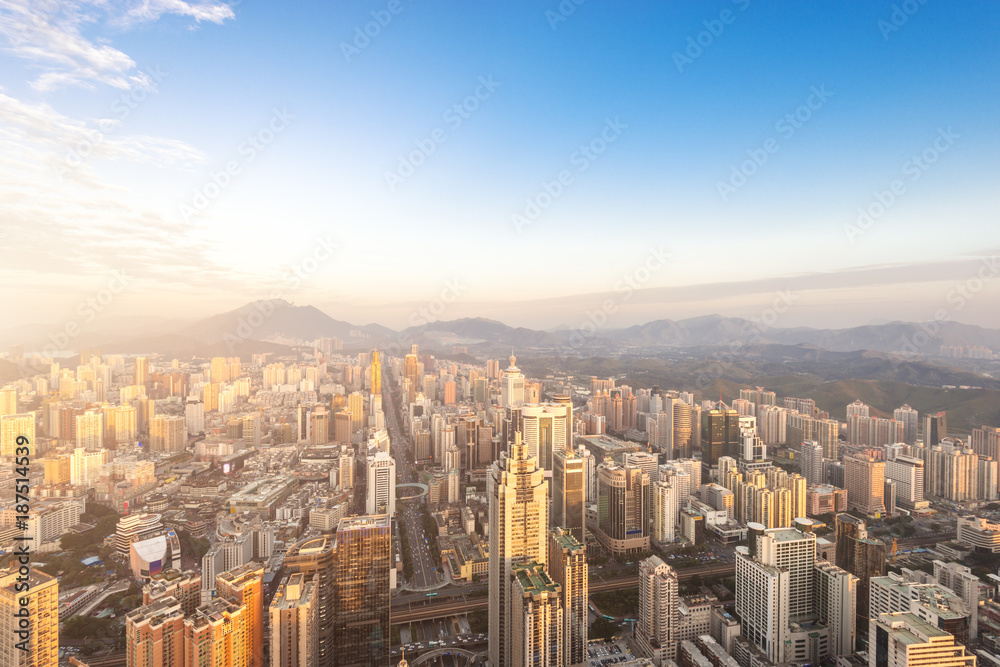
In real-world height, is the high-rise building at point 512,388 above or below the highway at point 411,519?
above

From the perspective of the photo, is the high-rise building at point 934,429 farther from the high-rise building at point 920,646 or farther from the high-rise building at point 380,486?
the high-rise building at point 380,486

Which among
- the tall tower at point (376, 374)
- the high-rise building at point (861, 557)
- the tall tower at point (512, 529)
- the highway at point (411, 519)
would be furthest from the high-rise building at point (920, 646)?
the tall tower at point (376, 374)

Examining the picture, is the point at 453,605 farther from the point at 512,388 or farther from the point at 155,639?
the point at 512,388

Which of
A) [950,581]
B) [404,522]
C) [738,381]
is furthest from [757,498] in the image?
[738,381]

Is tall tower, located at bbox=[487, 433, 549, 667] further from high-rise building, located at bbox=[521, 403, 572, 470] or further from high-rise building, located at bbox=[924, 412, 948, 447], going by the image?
high-rise building, located at bbox=[924, 412, 948, 447]

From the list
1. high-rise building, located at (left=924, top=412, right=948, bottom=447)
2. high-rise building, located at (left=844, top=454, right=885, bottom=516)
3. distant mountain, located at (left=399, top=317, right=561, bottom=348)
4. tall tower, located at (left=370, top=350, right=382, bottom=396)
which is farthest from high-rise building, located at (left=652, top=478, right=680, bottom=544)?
distant mountain, located at (left=399, top=317, right=561, bottom=348)

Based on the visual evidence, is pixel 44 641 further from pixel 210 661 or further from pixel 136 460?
pixel 136 460

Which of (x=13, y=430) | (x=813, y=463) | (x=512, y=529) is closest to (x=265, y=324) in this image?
(x=13, y=430)

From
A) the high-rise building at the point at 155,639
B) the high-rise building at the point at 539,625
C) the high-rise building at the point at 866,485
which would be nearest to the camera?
the high-rise building at the point at 155,639
